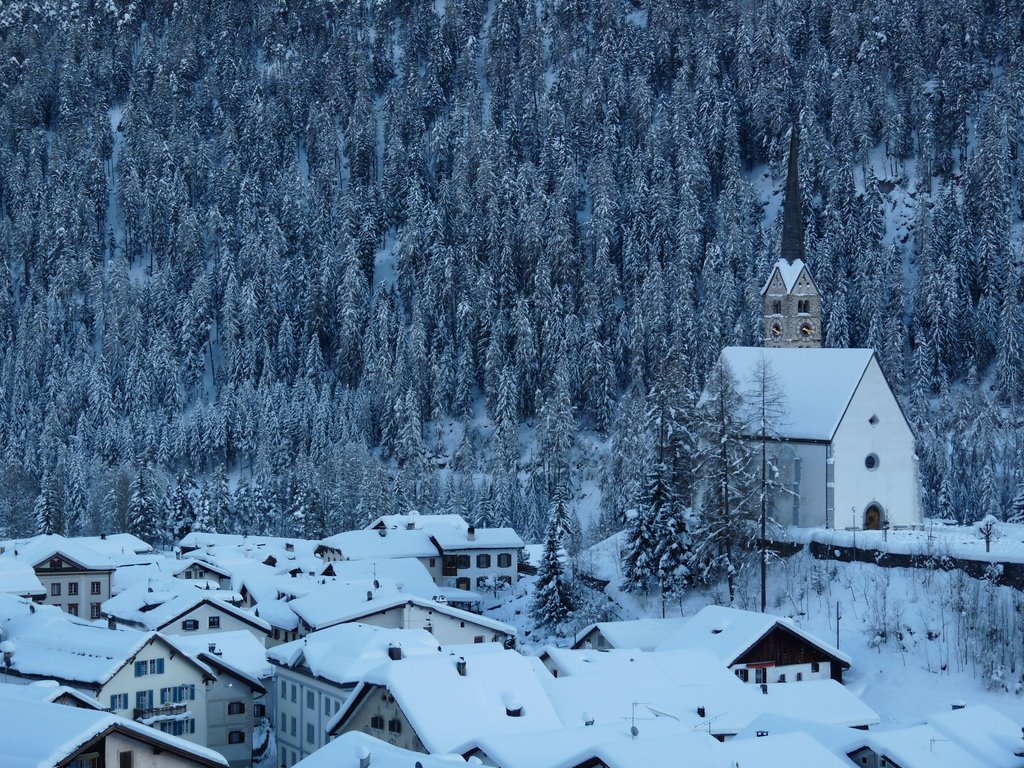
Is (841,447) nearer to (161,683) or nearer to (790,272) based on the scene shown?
(790,272)

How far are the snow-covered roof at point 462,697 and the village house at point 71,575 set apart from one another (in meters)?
37.5

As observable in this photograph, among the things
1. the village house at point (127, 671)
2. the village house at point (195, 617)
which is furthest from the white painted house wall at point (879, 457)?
the village house at point (127, 671)

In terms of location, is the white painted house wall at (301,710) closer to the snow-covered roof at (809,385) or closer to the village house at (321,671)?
the village house at (321,671)

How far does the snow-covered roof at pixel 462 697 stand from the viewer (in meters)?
44.6

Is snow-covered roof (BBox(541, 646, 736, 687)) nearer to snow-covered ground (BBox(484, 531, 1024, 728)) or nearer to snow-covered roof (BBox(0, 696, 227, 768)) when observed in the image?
snow-covered ground (BBox(484, 531, 1024, 728))

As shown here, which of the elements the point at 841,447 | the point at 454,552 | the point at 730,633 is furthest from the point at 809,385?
the point at 454,552

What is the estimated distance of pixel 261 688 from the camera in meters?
56.8

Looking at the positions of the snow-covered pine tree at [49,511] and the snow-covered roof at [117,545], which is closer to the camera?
the snow-covered roof at [117,545]

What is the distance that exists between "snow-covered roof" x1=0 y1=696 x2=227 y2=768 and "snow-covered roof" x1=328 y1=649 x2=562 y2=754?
12210mm

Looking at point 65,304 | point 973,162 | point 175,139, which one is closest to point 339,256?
point 65,304

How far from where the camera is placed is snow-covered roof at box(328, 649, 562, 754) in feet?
146

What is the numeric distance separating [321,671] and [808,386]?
95.5 feet

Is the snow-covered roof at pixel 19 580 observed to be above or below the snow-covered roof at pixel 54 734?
below

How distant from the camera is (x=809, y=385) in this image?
69750 mm
